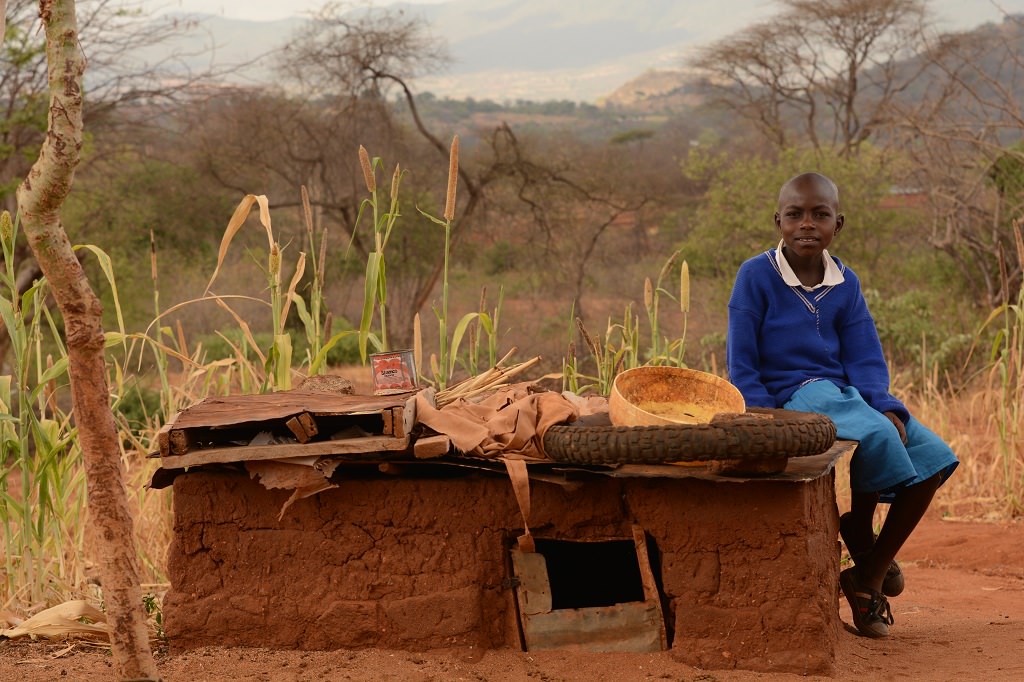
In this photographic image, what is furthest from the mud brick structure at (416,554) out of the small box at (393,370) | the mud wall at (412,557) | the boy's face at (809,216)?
the boy's face at (809,216)

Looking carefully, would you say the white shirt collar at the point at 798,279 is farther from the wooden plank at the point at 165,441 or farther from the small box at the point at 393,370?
the wooden plank at the point at 165,441

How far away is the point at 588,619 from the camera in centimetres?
317

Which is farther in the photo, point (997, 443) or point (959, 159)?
point (959, 159)

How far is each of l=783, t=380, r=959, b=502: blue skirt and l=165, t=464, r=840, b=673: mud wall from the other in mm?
213

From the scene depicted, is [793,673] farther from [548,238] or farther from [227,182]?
[227,182]

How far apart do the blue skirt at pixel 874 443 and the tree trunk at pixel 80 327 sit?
2.04 metres

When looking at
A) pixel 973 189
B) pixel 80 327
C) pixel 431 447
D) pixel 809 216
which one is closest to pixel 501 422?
pixel 431 447

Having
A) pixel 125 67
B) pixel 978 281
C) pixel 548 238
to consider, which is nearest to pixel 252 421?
pixel 125 67

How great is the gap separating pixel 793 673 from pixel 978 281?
12.0m

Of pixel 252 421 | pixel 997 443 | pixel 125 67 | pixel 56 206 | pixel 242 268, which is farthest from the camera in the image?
pixel 242 268

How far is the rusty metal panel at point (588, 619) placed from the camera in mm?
3137

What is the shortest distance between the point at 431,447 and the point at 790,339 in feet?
4.33

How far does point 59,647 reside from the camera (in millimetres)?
3402

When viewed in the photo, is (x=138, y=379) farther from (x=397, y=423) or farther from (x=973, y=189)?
(x=973, y=189)
